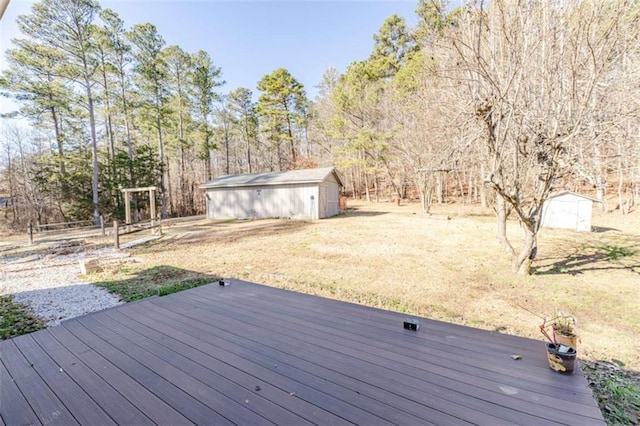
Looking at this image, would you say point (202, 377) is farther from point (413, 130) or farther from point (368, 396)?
point (413, 130)

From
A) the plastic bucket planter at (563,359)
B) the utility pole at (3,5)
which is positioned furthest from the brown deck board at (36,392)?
the plastic bucket planter at (563,359)

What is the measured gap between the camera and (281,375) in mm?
1866

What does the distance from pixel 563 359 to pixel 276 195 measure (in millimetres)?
14244

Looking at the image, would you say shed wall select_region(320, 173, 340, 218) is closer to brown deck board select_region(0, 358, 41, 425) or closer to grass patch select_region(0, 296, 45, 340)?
grass patch select_region(0, 296, 45, 340)

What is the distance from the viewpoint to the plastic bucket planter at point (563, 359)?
1856 millimetres

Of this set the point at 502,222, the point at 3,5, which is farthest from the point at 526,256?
the point at 3,5

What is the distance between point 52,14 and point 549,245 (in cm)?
2158

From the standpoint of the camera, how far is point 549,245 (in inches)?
307

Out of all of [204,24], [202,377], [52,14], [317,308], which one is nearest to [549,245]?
[317,308]

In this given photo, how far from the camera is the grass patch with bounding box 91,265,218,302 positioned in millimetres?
4781

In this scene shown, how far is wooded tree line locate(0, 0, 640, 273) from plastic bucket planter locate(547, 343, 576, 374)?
122 inches

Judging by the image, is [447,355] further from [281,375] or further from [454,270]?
[454,270]

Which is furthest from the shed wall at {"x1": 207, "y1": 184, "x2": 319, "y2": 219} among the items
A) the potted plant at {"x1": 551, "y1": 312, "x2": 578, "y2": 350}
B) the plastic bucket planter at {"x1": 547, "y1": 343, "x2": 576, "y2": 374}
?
the plastic bucket planter at {"x1": 547, "y1": 343, "x2": 576, "y2": 374}

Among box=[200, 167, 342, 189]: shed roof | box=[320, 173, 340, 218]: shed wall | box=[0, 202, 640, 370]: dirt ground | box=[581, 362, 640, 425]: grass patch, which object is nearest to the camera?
box=[581, 362, 640, 425]: grass patch
